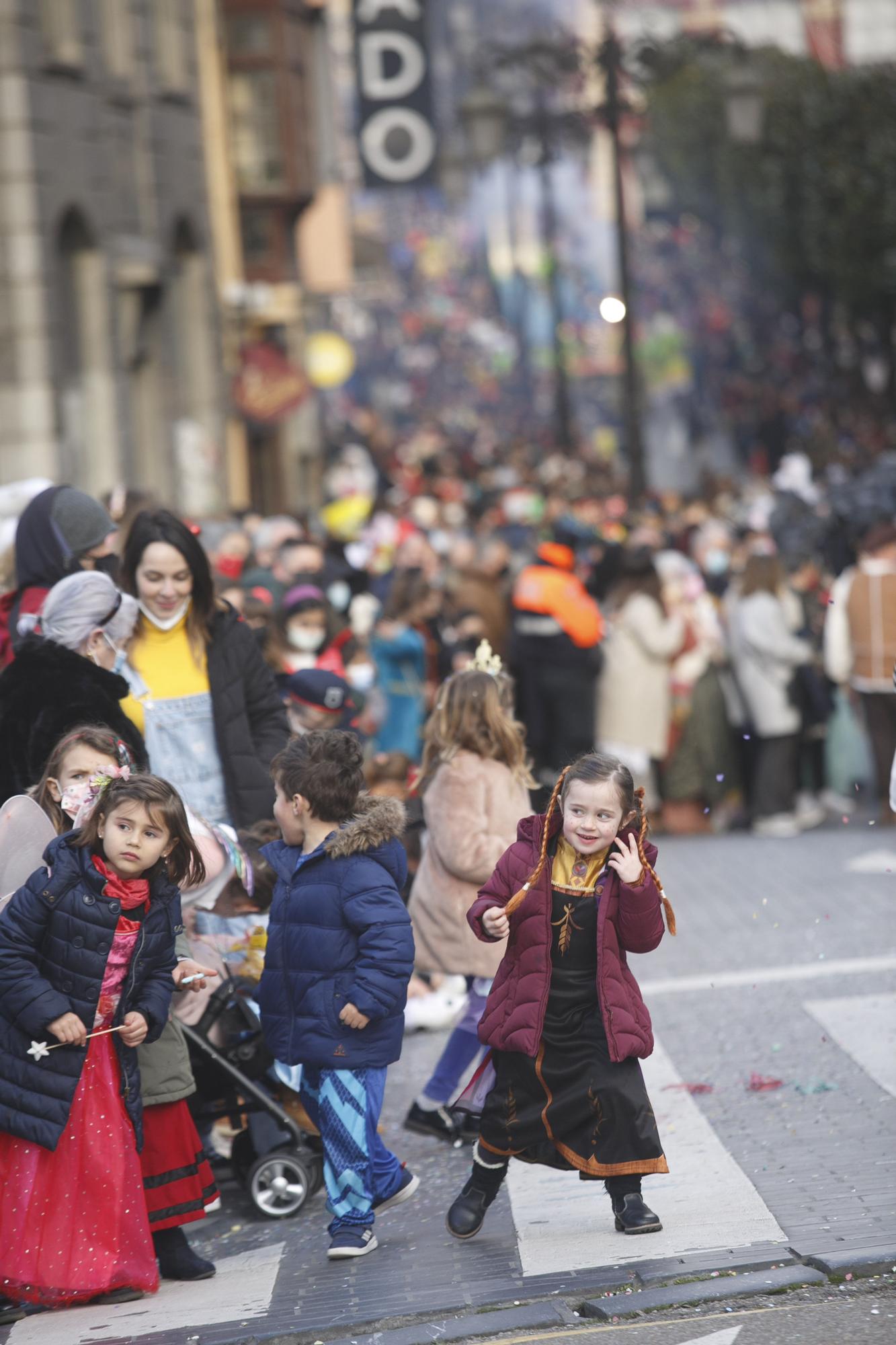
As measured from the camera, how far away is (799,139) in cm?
4328

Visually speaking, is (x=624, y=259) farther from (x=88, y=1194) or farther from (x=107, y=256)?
(x=88, y=1194)

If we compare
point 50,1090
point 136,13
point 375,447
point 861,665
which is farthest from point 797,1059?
point 375,447

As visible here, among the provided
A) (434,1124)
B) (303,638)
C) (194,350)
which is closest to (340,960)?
(434,1124)

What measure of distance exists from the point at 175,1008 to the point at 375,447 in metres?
31.3

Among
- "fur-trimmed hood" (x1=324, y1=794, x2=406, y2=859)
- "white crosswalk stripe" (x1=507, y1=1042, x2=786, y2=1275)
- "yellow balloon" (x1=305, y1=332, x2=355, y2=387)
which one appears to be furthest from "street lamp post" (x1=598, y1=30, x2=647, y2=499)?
"yellow balloon" (x1=305, y1=332, x2=355, y2=387)

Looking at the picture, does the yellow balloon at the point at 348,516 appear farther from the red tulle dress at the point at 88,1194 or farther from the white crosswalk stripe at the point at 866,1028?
the red tulle dress at the point at 88,1194

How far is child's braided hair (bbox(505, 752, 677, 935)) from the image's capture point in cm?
557

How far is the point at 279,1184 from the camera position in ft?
20.8

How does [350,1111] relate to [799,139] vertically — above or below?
below

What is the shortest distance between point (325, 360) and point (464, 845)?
2986 centimetres

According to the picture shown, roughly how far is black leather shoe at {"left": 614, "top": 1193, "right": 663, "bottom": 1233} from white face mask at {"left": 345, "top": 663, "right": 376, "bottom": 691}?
4460mm

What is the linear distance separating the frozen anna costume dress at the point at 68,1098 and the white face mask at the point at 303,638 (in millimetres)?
4109

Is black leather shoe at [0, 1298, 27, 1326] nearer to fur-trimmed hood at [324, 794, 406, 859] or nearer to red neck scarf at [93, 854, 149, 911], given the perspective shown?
red neck scarf at [93, 854, 149, 911]

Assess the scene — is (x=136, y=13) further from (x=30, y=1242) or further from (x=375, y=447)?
(x=30, y=1242)
